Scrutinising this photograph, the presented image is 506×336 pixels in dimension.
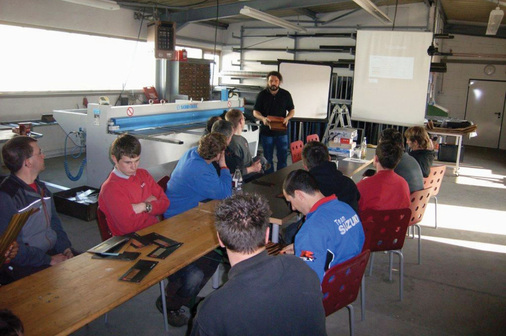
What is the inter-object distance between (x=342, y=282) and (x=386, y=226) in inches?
37.7

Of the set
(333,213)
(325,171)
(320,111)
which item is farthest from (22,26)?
(333,213)

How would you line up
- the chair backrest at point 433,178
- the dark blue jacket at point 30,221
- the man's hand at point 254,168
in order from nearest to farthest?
the dark blue jacket at point 30,221 → the man's hand at point 254,168 → the chair backrest at point 433,178

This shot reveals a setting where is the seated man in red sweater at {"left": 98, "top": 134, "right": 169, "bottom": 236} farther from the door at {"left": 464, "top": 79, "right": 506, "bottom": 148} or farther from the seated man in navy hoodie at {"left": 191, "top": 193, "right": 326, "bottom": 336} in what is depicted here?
the door at {"left": 464, "top": 79, "right": 506, "bottom": 148}

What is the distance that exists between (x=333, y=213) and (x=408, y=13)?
29.4ft

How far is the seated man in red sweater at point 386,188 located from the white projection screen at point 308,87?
5906 millimetres

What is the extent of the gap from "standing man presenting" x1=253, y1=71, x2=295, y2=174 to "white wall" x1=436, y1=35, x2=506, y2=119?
7592 mm

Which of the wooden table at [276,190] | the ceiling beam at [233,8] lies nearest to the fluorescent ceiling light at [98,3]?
the ceiling beam at [233,8]

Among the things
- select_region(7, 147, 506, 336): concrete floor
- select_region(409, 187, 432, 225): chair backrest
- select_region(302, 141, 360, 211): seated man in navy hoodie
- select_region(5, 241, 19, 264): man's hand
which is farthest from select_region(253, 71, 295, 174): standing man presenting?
select_region(5, 241, 19, 264): man's hand

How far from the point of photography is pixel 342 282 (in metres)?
2.19

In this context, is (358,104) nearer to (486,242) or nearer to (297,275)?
(486,242)

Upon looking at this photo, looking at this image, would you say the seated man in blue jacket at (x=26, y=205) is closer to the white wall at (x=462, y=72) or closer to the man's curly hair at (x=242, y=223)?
the man's curly hair at (x=242, y=223)

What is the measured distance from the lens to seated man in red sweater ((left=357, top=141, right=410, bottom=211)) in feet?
10.9

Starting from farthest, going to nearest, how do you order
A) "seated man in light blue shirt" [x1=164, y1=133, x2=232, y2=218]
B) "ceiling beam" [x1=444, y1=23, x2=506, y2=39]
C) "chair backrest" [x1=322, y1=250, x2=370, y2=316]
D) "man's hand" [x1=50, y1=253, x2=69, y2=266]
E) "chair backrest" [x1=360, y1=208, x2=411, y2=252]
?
"ceiling beam" [x1=444, y1=23, x2=506, y2=39] < "seated man in light blue shirt" [x1=164, y1=133, x2=232, y2=218] < "chair backrest" [x1=360, y1=208, x2=411, y2=252] < "man's hand" [x1=50, y1=253, x2=69, y2=266] < "chair backrest" [x1=322, y1=250, x2=370, y2=316]

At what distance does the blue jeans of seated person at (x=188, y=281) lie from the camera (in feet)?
9.03
